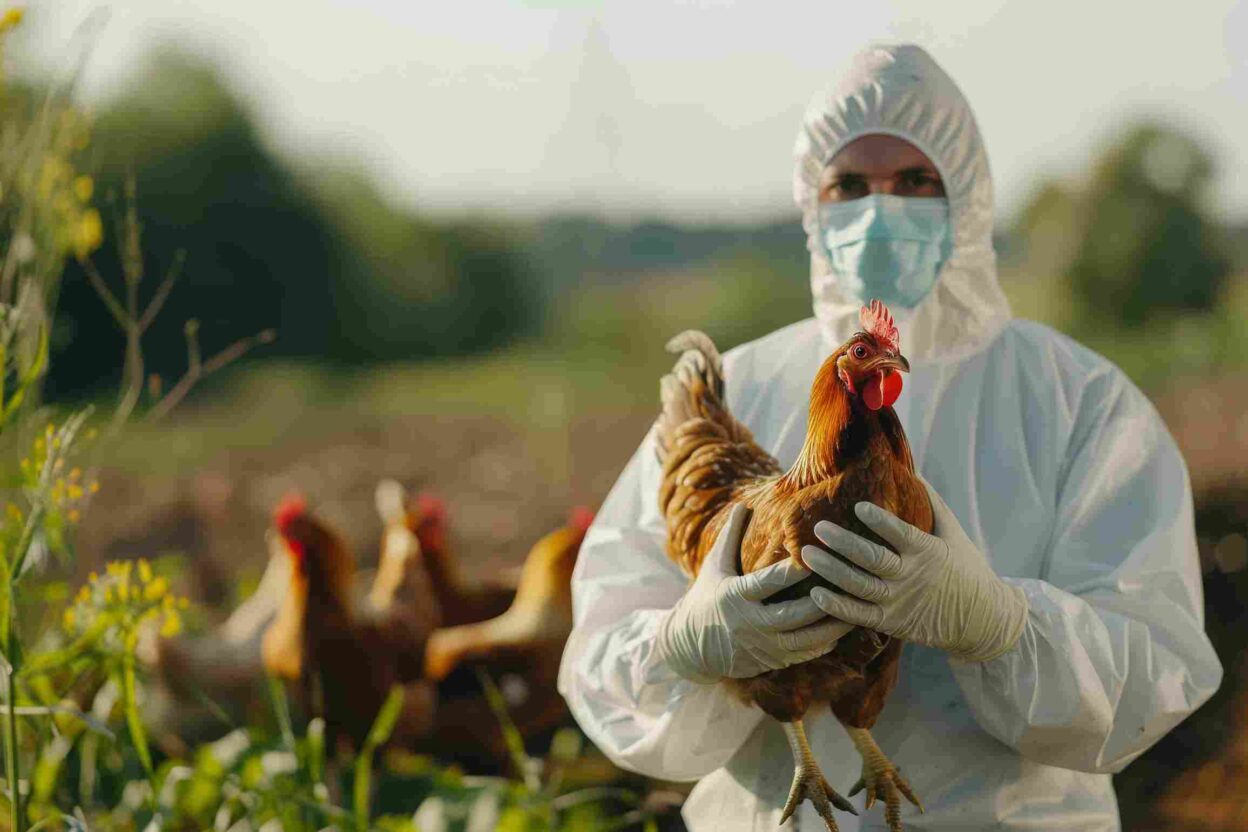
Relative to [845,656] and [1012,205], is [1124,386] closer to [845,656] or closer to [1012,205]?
[845,656]

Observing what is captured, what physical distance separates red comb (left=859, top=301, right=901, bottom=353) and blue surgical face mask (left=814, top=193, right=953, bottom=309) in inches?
14.0

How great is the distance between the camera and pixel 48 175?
227cm

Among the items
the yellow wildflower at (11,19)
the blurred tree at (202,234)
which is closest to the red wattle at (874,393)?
the yellow wildflower at (11,19)

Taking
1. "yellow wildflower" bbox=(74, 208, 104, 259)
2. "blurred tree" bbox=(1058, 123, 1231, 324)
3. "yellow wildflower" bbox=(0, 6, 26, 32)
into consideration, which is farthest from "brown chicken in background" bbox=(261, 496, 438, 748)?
"blurred tree" bbox=(1058, 123, 1231, 324)

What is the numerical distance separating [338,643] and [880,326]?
2207 mm

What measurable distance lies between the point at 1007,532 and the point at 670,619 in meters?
0.51

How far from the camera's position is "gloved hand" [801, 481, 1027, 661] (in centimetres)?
129

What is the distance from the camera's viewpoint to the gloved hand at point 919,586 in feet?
4.22

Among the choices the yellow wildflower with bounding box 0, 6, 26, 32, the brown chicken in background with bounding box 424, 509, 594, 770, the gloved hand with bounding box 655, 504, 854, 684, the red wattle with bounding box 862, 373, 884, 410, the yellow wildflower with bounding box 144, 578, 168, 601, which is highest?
the yellow wildflower with bounding box 0, 6, 26, 32

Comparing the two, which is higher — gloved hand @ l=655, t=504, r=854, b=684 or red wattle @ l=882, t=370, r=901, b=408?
red wattle @ l=882, t=370, r=901, b=408

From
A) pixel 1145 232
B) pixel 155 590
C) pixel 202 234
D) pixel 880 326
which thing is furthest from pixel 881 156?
pixel 202 234

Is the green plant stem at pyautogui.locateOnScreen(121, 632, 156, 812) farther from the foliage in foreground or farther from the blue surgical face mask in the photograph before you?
the blue surgical face mask

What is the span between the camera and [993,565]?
5.34 feet

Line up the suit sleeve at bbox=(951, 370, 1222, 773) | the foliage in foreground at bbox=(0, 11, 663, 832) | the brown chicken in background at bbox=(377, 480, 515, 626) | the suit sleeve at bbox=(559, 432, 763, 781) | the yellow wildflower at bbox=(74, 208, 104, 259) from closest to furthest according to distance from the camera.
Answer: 1. the suit sleeve at bbox=(951, 370, 1222, 773)
2. the suit sleeve at bbox=(559, 432, 763, 781)
3. the foliage in foreground at bbox=(0, 11, 663, 832)
4. the yellow wildflower at bbox=(74, 208, 104, 259)
5. the brown chicken in background at bbox=(377, 480, 515, 626)
